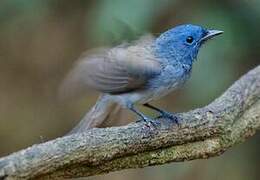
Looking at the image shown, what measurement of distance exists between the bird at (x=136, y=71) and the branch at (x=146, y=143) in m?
0.15

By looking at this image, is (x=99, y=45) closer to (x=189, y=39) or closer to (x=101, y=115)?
(x=189, y=39)

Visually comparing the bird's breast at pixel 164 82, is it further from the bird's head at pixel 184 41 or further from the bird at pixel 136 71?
the bird's head at pixel 184 41

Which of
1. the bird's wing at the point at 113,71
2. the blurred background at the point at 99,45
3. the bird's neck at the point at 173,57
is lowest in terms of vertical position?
the bird's wing at the point at 113,71

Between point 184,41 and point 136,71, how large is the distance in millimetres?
512

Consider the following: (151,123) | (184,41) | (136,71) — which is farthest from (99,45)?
(151,123)

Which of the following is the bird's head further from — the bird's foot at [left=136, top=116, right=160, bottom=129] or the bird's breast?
the bird's foot at [left=136, top=116, right=160, bottom=129]

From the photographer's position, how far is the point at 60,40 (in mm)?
7043

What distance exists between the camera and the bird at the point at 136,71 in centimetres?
401

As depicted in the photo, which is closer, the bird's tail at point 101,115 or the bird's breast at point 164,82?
the bird's breast at point 164,82

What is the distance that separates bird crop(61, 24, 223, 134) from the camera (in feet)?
13.2

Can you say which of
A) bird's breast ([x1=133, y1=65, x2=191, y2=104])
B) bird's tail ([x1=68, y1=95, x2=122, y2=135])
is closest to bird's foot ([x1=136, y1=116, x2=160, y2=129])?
bird's breast ([x1=133, y1=65, x2=191, y2=104])

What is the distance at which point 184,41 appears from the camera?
4.54 metres

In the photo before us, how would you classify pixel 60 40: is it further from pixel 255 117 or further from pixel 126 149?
pixel 126 149

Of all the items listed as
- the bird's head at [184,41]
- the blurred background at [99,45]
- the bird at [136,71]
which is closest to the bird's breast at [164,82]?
the bird at [136,71]
